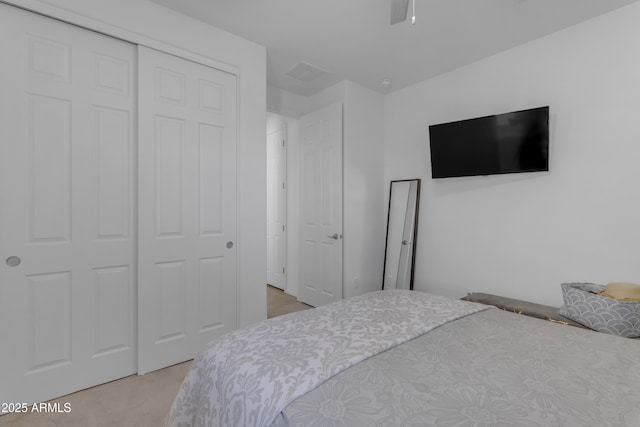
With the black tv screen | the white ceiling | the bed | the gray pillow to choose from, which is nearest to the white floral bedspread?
the bed

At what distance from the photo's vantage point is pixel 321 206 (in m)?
3.62

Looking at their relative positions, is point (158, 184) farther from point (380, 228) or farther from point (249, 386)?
point (380, 228)

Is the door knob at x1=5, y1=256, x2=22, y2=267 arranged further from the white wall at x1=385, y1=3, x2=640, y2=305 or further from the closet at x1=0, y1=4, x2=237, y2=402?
the white wall at x1=385, y1=3, x2=640, y2=305

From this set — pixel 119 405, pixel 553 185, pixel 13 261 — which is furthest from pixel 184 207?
pixel 553 185

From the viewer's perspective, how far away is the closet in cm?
175

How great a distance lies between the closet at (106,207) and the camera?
1753 mm

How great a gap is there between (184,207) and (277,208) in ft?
7.44

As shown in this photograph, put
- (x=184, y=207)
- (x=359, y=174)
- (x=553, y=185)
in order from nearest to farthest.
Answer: (x=184, y=207)
(x=553, y=185)
(x=359, y=174)

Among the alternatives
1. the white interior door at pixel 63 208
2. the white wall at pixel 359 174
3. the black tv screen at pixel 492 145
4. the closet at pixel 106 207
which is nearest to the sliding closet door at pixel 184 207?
the closet at pixel 106 207

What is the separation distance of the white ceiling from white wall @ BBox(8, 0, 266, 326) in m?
0.10

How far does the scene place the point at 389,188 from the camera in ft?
12.3

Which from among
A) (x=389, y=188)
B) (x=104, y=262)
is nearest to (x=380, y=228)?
(x=389, y=188)

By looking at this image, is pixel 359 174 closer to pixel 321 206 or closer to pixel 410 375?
pixel 321 206

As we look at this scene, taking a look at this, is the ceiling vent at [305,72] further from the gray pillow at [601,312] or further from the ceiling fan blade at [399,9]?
the gray pillow at [601,312]
